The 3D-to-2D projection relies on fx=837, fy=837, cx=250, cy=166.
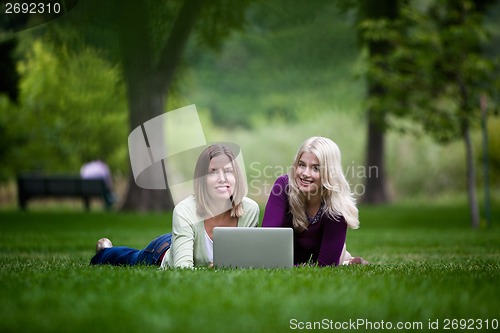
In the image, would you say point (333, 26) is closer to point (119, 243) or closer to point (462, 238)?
point (462, 238)

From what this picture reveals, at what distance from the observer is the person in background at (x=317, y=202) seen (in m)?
6.67

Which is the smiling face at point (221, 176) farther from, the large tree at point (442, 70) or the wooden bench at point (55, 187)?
the wooden bench at point (55, 187)

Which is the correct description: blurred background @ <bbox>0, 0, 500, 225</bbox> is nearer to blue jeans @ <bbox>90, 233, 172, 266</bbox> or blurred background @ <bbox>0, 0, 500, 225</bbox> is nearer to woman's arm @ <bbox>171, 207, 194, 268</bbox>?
blue jeans @ <bbox>90, 233, 172, 266</bbox>

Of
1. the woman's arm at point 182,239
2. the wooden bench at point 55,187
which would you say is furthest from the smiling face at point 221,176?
the wooden bench at point 55,187

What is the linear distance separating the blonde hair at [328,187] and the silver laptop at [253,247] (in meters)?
0.65

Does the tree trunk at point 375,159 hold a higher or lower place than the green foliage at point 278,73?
lower

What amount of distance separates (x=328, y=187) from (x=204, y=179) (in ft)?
3.24

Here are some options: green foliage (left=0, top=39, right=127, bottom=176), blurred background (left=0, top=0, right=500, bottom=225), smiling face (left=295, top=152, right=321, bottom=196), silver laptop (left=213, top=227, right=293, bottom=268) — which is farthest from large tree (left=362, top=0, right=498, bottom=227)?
silver laptop (left=213, top=227, right=293, bottom=268)

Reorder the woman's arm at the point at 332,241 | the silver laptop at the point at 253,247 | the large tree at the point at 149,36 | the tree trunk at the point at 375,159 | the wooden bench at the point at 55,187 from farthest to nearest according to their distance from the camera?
the tree trunk at the point at 375,159 < the wooden bench at the point at 55,187 < the large tree at the point at 149,36 < the woman's arm at the point at 332,241 < the silver laptop at the point at 253,247

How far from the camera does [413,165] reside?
2944 cm

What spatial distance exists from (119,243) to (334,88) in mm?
29592

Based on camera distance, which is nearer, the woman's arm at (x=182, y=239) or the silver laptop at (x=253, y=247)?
the silver laptop at (x=253, y=247)

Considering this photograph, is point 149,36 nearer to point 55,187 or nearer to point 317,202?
point 55,187

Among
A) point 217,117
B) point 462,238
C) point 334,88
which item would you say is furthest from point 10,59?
point 217,117
